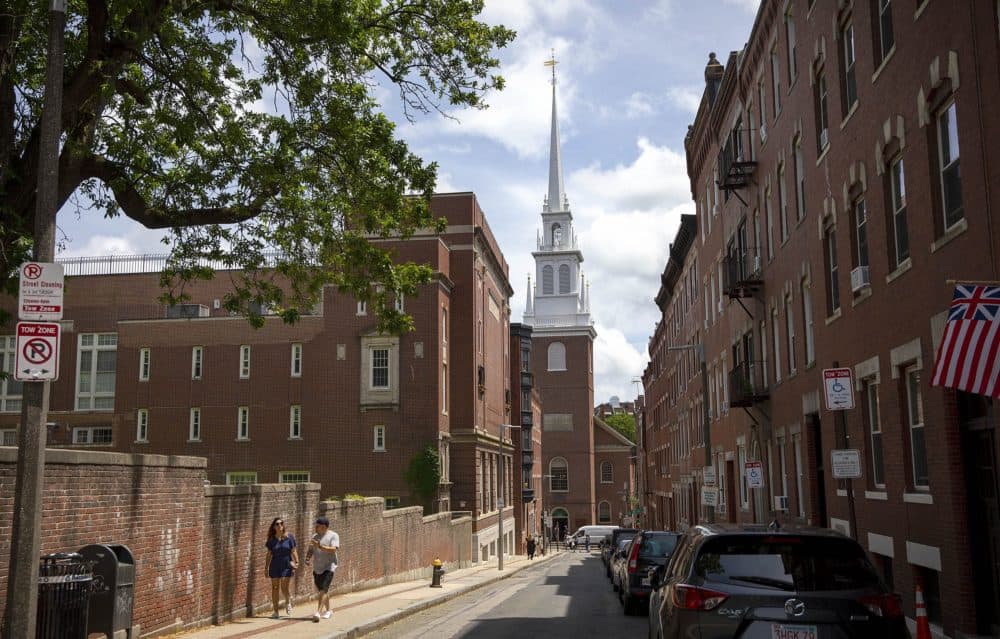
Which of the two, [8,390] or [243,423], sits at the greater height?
[8,390]

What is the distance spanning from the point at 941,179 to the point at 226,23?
11622 millimetres

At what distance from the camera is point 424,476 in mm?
46656

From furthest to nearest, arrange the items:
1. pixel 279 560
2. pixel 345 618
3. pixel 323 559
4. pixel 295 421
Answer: pixel 295 421 < pixel 345 618 < pixel 279 560 < pixel 323 559

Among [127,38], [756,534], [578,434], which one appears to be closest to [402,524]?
[127,38]

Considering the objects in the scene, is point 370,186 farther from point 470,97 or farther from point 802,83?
point 802,83

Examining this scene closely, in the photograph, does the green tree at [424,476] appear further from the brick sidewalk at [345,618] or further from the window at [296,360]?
the brick sidewalk at [345,618]

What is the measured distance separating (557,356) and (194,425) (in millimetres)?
61716

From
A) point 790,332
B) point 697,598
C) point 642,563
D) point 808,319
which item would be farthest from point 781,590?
point 790,332

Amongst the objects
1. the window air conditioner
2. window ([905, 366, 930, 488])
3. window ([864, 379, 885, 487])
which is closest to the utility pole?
window ([905, 366, 930, 488])

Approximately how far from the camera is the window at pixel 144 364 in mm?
50938

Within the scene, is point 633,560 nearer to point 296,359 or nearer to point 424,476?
point 424,476

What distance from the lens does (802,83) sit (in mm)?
21031

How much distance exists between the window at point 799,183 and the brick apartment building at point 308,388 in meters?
24.8

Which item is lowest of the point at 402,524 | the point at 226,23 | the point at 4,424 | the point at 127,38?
the point at 402,524
